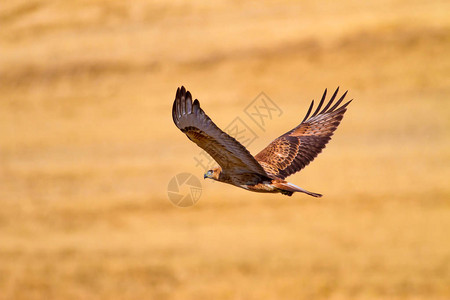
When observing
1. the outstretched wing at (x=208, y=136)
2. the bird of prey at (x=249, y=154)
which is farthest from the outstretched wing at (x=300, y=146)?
the outstretched wing at (x=208, y=136)

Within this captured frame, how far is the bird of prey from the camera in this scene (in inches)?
242

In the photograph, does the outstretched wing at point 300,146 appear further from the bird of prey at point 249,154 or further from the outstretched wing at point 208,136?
the outstretched wing at point 208,136

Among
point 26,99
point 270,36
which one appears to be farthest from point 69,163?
point 270,36

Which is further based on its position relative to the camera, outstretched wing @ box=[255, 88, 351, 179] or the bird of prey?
outstretched wing @ box=[255, 88, 351, 179]

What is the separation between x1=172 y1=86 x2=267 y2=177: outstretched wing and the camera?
20.0 ft

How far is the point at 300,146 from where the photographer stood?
828 cm

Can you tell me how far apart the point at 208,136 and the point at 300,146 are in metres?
2.22

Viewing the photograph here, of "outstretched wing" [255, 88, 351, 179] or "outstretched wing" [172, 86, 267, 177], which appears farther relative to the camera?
"outstretched wing" [255, 88, 351, 179]

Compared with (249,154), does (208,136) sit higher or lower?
higher

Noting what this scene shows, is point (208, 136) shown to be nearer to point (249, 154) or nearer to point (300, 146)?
point (249, 154)

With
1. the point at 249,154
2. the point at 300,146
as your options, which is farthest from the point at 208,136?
the point at 300,146

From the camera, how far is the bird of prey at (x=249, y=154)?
6135mm

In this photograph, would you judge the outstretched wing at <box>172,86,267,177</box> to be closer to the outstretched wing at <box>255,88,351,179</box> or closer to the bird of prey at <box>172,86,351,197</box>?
the bird of prey at <box>172,86,351,197</box>

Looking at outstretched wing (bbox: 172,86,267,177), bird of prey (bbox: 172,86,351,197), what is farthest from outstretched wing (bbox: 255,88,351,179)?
outstretched wing (bbox: 172,86,267,177)
